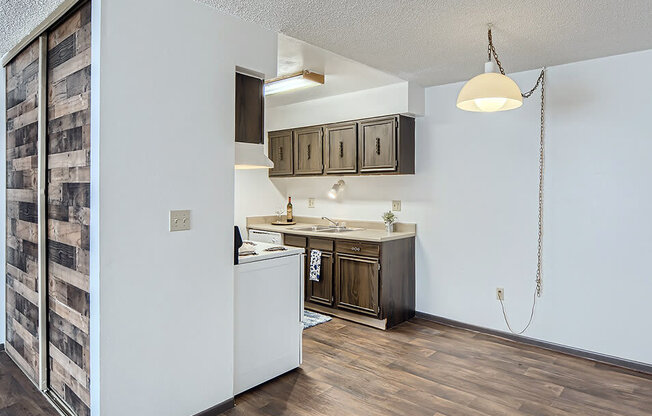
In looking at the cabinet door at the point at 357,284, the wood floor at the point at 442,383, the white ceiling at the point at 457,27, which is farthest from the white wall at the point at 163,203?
the cabinet door at the point at 357,284

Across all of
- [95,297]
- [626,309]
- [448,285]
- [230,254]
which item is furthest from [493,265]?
[95,297]

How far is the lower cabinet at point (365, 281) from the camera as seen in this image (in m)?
3.91

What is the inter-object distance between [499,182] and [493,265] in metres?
0.74

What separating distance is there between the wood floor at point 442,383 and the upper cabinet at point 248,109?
1635 millimetres

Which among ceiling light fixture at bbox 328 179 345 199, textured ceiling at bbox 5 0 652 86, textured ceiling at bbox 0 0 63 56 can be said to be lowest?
ceiling light fixture at bbox 328 179 345 199

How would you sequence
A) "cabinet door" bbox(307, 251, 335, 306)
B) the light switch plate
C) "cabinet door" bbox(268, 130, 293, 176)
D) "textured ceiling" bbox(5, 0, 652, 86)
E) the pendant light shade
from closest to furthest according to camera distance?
the light switch plate → "textured ceiling" bbox(5, 0, 652, 86) → the pendant light shade → "cabinet door" bbox(307, 251, 335, 306) → "cabinet door" bbox(268, 130, 293, 176)

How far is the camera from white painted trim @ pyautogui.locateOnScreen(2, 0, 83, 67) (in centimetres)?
214

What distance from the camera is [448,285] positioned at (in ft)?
13.4

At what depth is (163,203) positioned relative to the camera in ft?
7.08

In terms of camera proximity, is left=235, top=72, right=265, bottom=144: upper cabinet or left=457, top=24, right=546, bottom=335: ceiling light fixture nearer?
left=457, top=24, right=546, bottom=335: ceiling light fixture

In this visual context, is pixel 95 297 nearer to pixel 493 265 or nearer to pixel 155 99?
Answer: pixel 155 99

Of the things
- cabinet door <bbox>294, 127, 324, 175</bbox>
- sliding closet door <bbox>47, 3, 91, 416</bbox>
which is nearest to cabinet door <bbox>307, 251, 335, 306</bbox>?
cabinet door <bbox>294, 127, 324, 175</bbox>

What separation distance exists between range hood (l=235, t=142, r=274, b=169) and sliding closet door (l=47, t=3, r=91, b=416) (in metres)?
0.82

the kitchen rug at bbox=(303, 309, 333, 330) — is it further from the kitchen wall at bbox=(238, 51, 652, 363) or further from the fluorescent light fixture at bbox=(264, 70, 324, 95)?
the fluorescent light fixture at bbox=(264, 70, 324, 95)
